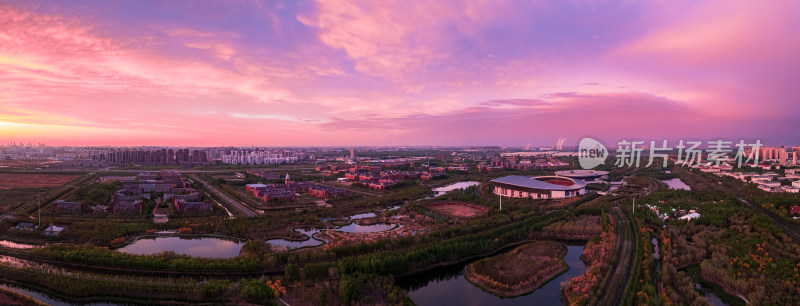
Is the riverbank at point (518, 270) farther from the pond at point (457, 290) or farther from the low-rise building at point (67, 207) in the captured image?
the low-rise building at point (67, 207)

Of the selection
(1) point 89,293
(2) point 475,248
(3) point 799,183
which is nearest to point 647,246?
(2) point 475,248

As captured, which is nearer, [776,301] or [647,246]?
[776,301]

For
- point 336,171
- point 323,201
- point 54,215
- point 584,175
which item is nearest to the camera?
point 54,215

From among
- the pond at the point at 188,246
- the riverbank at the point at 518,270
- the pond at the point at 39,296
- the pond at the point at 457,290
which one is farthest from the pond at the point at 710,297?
the pond at the point at 39,296

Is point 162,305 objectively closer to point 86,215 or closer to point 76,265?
point 76,265

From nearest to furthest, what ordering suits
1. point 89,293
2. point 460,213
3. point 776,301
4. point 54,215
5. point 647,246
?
point 776,301 → point 89,293 → point 647,246 → point 54,215 → point 460,213

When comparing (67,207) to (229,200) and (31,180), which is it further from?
(31,180)

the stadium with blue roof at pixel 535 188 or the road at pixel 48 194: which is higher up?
the stadium with blue roof at pixel 535 188
